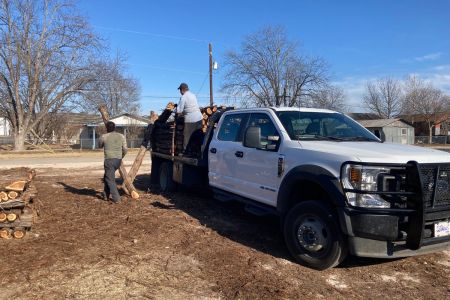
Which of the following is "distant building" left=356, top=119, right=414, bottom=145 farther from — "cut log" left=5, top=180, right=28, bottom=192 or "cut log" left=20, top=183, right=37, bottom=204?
"cut log" left=5, top=180, right=28, bottom=192

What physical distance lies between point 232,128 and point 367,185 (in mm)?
3187

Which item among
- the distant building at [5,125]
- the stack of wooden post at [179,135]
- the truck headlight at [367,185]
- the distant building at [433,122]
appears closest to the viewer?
the truck headlight at [367,185]

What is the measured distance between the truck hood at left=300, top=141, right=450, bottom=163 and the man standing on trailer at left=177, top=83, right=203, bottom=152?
3.92 metres

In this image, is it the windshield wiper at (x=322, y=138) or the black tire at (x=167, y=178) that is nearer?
A: the windshield wiper at (x=322, y=138)

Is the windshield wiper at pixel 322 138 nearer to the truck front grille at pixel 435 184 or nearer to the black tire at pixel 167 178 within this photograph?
the truck front grille at pixel 435 184

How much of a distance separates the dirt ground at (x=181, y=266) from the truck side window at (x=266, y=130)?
1430 mm

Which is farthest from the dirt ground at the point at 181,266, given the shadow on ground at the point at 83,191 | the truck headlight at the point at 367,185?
the shadow on ground at the point at 83,191

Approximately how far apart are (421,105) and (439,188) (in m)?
77.8

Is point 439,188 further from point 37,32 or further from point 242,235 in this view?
point 37,32

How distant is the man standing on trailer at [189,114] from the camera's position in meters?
9.08

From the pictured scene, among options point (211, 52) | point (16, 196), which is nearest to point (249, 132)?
point (16, 196)

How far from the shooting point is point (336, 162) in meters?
4.89

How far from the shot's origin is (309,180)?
5.20 meters

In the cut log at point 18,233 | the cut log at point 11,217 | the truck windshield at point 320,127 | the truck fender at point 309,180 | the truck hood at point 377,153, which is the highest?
the truck windshield at point 320,127
